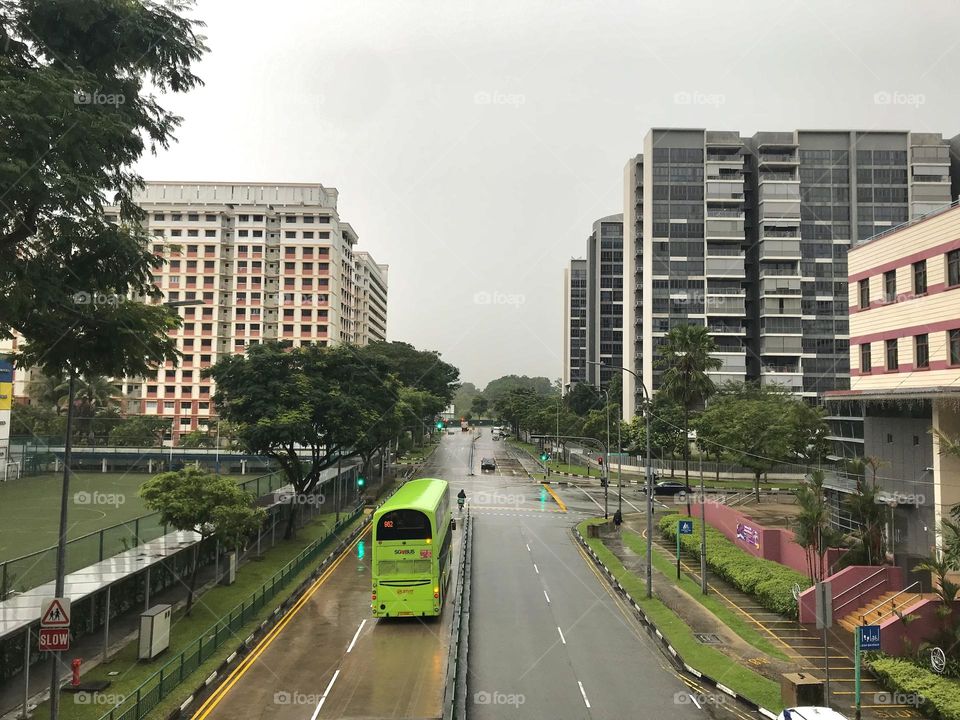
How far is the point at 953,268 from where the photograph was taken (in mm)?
29188

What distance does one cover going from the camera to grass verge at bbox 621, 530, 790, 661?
930 inches

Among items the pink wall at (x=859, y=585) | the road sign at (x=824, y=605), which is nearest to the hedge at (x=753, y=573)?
the pink wall at (x=859, y=585)

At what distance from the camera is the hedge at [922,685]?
17.7 meters

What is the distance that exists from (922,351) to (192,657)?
32118mm

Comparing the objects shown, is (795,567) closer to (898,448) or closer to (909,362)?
(898,448)

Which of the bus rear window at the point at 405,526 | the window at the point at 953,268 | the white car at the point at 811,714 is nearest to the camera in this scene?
the white car at the point at 811,714

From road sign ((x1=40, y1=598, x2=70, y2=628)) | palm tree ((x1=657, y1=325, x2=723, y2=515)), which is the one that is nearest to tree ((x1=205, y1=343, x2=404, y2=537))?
palm tree ((x1=657, y1=325, x2=723, y2=515))

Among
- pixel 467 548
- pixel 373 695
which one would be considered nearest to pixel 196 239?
pixel 467 548

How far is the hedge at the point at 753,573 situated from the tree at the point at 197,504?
21817 mm

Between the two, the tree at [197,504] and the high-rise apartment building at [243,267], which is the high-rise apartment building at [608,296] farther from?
the tree at [197,504]

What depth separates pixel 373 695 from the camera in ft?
60.8

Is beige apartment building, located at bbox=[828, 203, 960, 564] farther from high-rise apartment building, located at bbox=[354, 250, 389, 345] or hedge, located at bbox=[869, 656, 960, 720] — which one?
high-rise apartment building, located at bbox=[354, 250, 389, 345]

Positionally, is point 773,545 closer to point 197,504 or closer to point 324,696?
point 324,696

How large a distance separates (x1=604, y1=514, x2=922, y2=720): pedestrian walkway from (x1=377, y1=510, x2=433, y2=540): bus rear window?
35.7 feet
